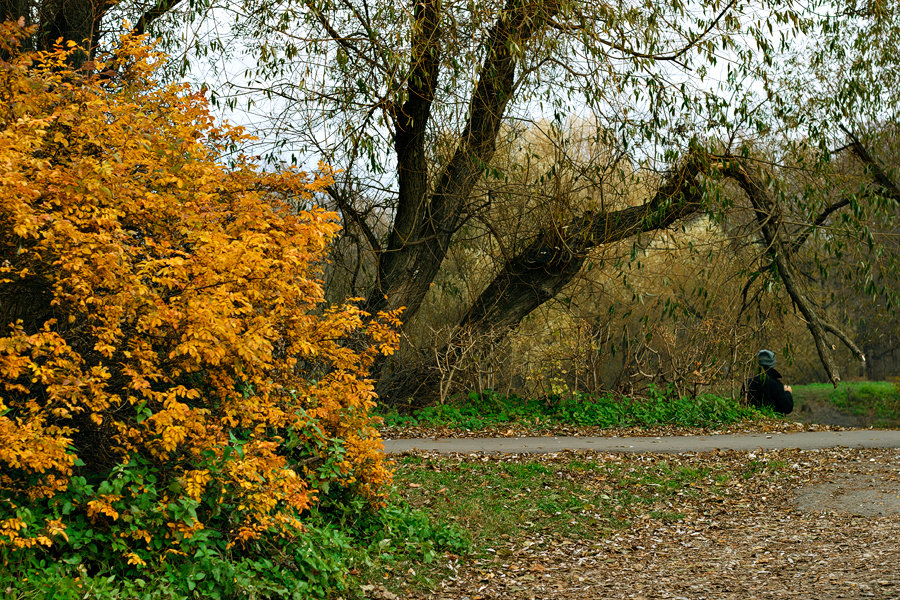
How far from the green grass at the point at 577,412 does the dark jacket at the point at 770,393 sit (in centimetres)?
67

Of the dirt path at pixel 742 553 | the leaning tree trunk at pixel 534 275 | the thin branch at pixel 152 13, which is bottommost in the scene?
the dirt path at pixel 742 553

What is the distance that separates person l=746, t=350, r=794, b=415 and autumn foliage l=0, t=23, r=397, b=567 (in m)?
11.6

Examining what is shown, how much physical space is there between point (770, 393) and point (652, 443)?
4.76 meters

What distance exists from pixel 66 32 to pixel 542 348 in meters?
10.1

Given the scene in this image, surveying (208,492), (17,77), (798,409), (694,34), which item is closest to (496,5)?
(694,34)

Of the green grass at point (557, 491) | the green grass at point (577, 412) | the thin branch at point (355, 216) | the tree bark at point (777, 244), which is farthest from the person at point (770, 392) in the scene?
the thin branch at point (355, 216)

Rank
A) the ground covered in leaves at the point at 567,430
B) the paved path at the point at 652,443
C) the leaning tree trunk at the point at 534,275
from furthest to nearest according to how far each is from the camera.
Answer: the leaning tree trunk at the point at 534,275 < the ground covered in leaves at the point at 567,430 < the paved path at the point at 652,443

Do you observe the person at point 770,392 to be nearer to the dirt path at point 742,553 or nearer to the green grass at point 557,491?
the dirt path at point 742,553

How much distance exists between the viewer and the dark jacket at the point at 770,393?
49.8ft

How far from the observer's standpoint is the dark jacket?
49.8 ft

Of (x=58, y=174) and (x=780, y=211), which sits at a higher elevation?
(x=780, y=211)

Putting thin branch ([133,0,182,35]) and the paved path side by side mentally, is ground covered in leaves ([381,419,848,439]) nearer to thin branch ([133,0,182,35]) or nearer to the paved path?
the paved path

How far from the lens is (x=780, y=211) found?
1302cm

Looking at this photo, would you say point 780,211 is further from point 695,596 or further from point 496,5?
point 695,596
